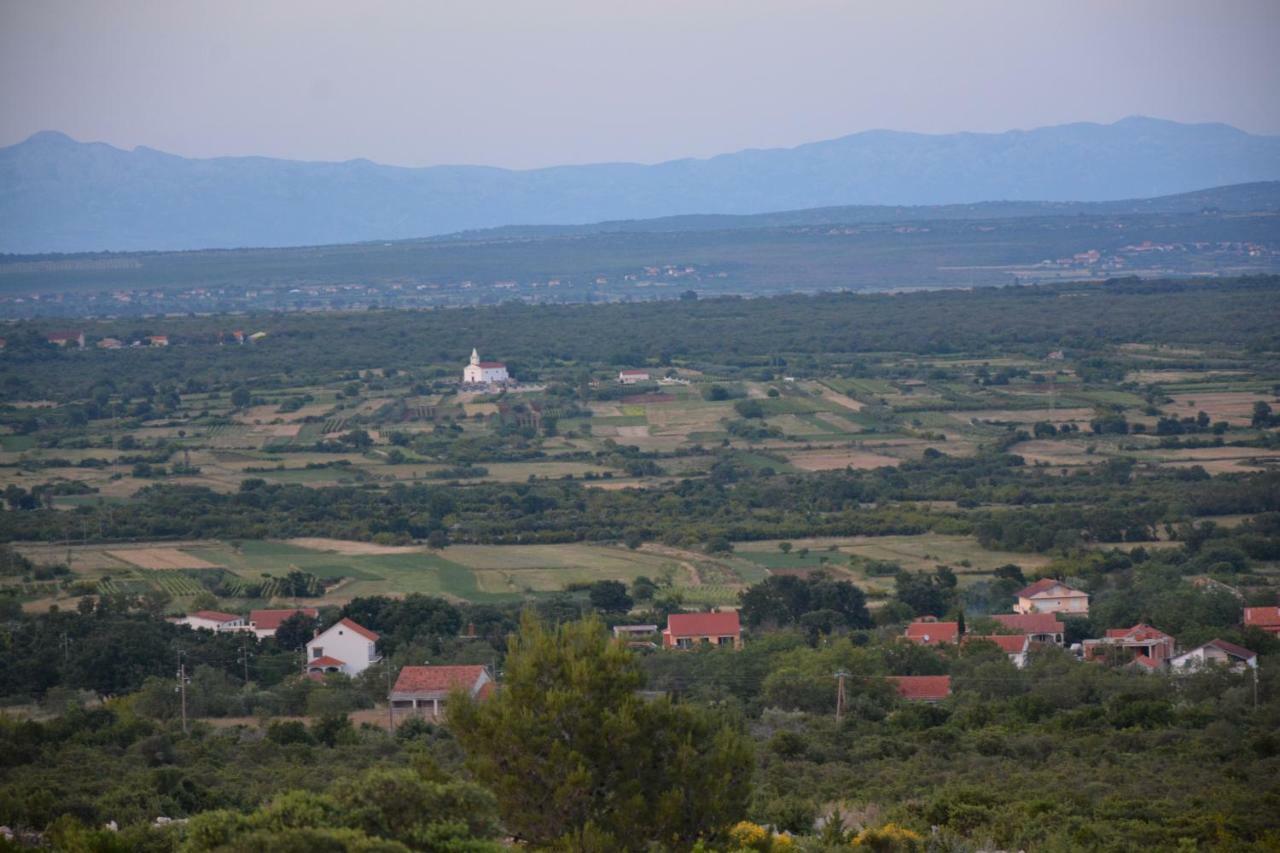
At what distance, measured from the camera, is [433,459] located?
2066 inches

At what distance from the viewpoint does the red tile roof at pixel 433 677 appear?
75.0ft

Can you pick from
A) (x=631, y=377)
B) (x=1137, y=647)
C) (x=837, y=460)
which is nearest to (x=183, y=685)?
(x=1137, y=647)

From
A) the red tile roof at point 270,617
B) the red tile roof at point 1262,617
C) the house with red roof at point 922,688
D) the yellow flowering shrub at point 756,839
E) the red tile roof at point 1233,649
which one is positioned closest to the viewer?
the yellow flowering shrub at point 756,839

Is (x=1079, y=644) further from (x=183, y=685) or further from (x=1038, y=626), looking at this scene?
(x=183, y=685)

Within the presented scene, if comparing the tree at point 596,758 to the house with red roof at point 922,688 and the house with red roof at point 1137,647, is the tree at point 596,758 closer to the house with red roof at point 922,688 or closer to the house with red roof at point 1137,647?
the house with red roof at point 922,688

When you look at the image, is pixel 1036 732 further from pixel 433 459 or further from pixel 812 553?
pixel 433 459

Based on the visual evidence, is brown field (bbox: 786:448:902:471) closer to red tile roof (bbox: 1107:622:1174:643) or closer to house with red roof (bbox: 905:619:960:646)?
house with red roof (bbox: 905:619:960:646)

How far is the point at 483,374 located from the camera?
7269cm

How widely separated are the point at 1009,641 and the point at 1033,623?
1834mm

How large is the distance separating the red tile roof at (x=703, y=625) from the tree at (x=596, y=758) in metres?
13.9

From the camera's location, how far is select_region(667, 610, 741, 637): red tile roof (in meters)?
27.4

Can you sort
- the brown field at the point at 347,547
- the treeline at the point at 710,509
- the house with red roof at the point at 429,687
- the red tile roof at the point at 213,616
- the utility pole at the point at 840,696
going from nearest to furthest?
the utility pole at the point at 840,696 → the house with red roof at the point at 429,687 → the red tile roof at the point at 213,616 → the brown field at the point at 347,547 → the treeline at the point at 710,509

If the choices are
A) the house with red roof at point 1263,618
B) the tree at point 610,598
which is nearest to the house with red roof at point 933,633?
the house with red roof at point 1263,618

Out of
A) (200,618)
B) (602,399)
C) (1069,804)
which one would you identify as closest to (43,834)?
(1069,804)
